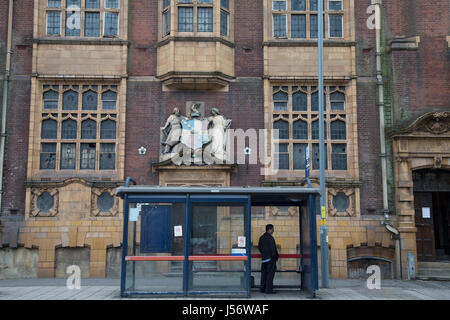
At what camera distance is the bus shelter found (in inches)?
460

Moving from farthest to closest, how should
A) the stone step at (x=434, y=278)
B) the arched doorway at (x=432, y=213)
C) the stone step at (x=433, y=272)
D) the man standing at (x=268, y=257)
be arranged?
the arched doorway at (x=432, y=213), the stone step at (x=433, y=272), the stone step at (x=434, y=278), the man standing at (x=268, y=257)

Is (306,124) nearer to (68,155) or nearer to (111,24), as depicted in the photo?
(111,24)

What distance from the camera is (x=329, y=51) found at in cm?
1805

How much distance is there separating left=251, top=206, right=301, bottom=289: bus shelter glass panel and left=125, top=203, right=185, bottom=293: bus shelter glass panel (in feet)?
7.66

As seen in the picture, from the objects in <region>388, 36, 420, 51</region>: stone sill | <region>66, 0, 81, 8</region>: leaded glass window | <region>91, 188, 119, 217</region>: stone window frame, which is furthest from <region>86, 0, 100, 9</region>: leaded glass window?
<region>388, 36, 420, 51</region>: stone sill

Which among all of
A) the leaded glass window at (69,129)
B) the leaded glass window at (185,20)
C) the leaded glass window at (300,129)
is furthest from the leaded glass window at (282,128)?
the leaded glass window at (69,129)

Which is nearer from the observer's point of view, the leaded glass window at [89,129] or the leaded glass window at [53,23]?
the leaded glass window at [89,129]

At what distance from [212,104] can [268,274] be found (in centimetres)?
752

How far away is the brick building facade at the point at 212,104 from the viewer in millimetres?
16969

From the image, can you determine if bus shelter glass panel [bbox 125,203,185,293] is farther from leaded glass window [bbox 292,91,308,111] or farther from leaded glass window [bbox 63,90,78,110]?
leaded glass window [bbox 292,91,308,111]

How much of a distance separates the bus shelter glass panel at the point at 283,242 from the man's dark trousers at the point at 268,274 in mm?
Result: 451

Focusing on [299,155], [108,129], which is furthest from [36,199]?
[299,155]

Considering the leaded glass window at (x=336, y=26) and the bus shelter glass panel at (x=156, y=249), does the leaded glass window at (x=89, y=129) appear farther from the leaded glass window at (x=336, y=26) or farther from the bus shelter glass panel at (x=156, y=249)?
the leaded glass window at (x=336, y=26)

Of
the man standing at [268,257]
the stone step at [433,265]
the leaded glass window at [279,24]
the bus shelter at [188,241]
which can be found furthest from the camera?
the leaded glass window at [279,24]
